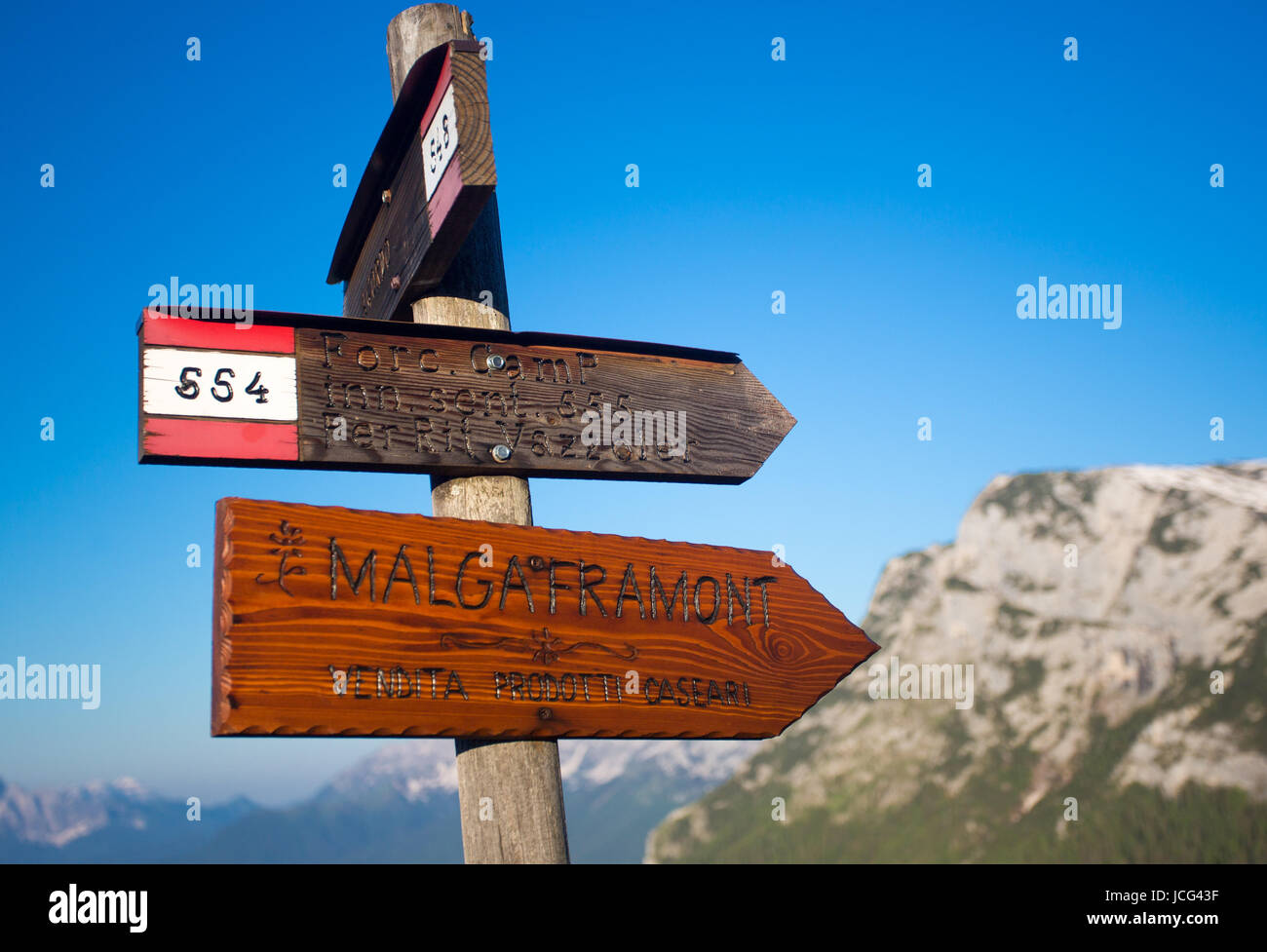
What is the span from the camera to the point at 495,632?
12.5 ft

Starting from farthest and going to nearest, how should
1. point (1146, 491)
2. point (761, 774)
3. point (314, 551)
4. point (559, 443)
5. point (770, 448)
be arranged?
1. point (761, 774)
2. point (1146, 491)
3. point (770, 448)
4. point (559, 443)
5. point (314, 551)

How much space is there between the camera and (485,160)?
3.86 m

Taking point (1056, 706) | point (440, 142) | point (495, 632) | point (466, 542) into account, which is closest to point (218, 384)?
point (466, 542)

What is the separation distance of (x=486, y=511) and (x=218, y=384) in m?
1.07

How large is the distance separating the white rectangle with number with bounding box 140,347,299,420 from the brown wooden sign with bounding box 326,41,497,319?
72 cm

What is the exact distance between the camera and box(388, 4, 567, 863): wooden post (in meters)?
3.89

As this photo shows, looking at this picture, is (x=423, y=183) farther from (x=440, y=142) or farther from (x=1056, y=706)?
(x=1056, y=706)

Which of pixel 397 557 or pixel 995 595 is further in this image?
pixel 995 595

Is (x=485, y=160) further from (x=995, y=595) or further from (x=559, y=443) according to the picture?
(x=995, y=595)

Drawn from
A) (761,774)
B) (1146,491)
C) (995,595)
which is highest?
(1146,491)

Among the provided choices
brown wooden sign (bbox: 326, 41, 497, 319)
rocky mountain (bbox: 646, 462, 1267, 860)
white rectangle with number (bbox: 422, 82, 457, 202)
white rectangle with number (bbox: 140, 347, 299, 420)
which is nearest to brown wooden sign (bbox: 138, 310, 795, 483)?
white rectangle with number (bbox: 140, 347, 299, 420)

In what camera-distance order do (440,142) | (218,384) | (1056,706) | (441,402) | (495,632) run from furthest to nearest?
(1056,706), (441,402), (440,142), (218,384), (495,632)

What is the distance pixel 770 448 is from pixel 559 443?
1025 millimetres
